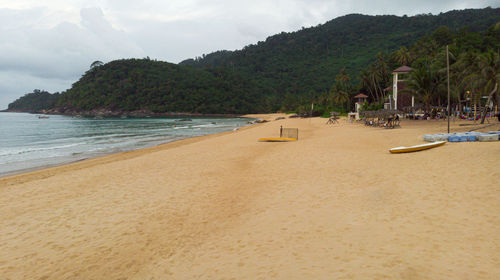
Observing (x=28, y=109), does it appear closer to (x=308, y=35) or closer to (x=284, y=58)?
(x=284, y=58)

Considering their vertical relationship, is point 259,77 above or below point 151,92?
above

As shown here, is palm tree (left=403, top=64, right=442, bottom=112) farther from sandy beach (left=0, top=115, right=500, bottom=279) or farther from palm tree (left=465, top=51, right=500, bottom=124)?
sandy beach (left=0, top=115, right=500, bottom=279)

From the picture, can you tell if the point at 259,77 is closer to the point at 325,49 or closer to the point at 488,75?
the point at 325,49

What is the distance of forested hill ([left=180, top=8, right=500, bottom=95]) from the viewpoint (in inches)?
→ 4653

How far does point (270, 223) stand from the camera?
513 centimetres

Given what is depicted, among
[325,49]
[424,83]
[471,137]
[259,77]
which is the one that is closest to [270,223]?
[471,137]

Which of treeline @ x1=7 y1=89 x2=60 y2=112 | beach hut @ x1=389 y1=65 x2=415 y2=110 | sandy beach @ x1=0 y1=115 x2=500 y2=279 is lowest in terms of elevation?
sandy beach @ x1=0 y1=115 x2=500 y2=279

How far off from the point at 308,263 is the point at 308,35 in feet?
597

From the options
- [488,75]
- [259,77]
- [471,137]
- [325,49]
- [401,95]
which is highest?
[325,49]

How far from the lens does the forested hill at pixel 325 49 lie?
118188 millimetres

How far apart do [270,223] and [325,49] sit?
513 feet

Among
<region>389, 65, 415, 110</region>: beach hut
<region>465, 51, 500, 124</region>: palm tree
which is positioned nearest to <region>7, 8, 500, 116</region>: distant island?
<region>389, 65, 415, 110</region>: beach hut

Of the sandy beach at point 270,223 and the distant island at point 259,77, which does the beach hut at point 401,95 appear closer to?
the sandy beach at point 270,223

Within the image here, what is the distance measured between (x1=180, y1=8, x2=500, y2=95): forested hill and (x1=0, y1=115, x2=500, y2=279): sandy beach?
340ft
